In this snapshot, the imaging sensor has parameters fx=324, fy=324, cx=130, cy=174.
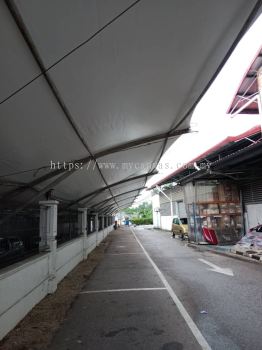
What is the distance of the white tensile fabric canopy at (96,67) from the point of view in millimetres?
3080

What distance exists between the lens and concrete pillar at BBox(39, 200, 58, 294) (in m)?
8.35

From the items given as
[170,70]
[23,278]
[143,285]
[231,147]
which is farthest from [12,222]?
[231,147]

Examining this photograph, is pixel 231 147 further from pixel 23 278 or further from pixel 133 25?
pixel 133 25

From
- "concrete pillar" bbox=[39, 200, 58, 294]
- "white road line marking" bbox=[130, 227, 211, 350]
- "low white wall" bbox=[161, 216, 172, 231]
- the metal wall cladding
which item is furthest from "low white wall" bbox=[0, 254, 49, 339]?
"low white wall" bbox=[161, 216, 172, 231]

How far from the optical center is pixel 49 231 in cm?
856

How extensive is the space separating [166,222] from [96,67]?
1505 inches

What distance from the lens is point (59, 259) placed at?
9.50 m

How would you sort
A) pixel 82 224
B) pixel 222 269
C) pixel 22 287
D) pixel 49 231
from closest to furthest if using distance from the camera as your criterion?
1. pixel 22 287
2. pixel 49 231
3. pixel 222 269
4. pixel 82 224

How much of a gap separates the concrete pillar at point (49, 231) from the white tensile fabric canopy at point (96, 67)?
6.65 ft

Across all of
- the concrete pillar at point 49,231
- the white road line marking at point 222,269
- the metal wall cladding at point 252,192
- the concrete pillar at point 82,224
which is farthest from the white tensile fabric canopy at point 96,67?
the metal wall cladding at point 252,192

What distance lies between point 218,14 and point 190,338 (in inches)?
178

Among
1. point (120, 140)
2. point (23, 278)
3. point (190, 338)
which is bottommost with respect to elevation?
point (190, 338)

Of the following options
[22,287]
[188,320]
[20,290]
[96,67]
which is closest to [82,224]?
[22,287]

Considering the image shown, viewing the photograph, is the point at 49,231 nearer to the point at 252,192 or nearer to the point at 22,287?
the point at 22,287
